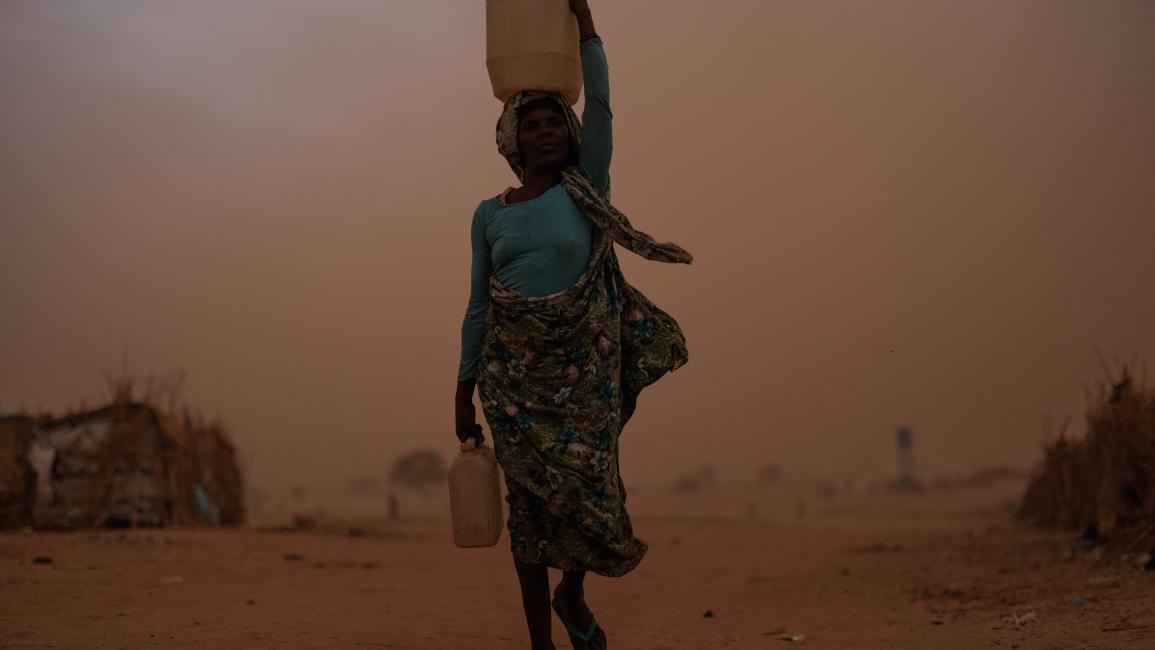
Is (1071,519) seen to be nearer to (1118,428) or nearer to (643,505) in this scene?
(1118,428)

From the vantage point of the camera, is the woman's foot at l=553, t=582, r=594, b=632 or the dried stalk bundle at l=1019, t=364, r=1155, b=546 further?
the dried stalk bundle at l=1019, t=364, r=1155, b=546

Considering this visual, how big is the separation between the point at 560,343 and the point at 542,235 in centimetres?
42

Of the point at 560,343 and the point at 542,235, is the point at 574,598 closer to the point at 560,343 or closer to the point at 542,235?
the point at 560,343

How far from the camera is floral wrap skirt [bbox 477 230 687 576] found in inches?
158

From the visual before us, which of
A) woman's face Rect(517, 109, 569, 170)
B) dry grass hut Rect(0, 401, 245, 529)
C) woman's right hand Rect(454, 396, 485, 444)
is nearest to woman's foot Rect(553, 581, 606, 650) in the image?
woman's right hand Rect(454, 396, 485, 444)

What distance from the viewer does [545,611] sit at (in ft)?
13.6

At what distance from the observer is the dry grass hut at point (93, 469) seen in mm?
10461

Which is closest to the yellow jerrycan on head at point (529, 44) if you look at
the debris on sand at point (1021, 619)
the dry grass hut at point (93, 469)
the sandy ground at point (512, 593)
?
the sandy ground at point (512, 593)

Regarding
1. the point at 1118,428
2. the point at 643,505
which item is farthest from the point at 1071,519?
the point at 643,505

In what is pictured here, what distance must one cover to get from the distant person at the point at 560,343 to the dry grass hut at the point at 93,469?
7660 mm

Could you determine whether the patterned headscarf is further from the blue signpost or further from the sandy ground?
the blue signpost

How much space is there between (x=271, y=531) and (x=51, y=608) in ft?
19.3

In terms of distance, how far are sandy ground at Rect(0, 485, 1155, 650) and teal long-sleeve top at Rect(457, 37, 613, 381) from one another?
1.80 m

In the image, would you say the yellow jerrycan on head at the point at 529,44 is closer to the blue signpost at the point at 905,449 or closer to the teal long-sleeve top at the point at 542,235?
the teal long-sleeve top at the point at 542,235
